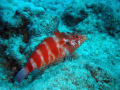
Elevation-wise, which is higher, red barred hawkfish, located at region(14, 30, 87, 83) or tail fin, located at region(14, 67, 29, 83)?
red barred hawkfish, located at region(14, 30, 87, 83)

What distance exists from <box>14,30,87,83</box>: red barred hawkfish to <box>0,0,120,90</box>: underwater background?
263 mm

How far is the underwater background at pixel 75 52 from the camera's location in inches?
93.3

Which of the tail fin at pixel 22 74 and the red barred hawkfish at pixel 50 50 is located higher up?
the red barred hawkfish at pixel 50 50

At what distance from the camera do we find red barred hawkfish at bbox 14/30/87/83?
2.33 meters

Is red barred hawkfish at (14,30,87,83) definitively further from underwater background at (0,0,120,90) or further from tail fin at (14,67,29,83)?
underwater background at (0,0,120,90)

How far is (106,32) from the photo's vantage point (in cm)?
482

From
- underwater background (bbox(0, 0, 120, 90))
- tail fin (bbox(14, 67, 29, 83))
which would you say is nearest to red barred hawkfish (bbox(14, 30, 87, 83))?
tail fin (bbox(14, 67, 29, 83))

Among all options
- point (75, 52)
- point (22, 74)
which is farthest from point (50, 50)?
point (75, 52)

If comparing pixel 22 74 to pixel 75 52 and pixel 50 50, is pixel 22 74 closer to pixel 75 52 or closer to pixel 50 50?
pixel 50 50

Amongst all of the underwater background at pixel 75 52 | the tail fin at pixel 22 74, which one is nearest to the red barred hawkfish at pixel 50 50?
the tail fin at pixel 22 74

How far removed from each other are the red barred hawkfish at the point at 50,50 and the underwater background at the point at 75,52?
26 centimetres

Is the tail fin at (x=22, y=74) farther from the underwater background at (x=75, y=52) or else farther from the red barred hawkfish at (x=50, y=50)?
the underwater background at (x=75, y=52)

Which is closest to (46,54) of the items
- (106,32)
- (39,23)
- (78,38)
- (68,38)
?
(68,38)

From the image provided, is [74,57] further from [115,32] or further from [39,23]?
[115,32]
